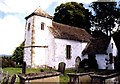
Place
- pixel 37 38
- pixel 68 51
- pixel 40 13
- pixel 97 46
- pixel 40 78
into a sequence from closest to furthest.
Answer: pixel 40 78
pixel 37 38
pixel 40 13
pixel 68 51
pixel 97 46

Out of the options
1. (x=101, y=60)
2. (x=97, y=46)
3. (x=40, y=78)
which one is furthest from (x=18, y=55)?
(x=40, y=78)

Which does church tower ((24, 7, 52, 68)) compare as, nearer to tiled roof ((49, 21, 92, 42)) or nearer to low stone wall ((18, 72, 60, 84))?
tiled roof ((49, 21, 92, 42))

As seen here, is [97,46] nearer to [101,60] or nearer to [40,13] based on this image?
[101,60]

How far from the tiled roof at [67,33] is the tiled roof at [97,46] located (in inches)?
42.3

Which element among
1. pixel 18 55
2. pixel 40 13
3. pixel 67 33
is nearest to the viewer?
pixel 40 13

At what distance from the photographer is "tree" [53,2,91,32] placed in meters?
34.0

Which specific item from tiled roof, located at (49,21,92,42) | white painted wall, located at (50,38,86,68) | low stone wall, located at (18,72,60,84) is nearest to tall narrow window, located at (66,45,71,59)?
white painted wall, located at (50,38,86,68)

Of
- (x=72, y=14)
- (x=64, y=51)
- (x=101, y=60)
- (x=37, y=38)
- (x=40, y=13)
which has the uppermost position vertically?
(x=72, y=14)

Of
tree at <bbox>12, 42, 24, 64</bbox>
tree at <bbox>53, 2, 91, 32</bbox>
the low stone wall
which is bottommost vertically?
the low stone wall

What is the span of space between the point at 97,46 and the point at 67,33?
456cm

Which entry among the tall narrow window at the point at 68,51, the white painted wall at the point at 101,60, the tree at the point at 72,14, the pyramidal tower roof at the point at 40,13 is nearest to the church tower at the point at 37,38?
the pyramidal tower roof at the point at 40,13

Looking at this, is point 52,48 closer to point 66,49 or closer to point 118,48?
point 66,49

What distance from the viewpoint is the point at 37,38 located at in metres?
26.7

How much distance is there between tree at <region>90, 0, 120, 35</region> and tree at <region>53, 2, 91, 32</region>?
1.83 m
